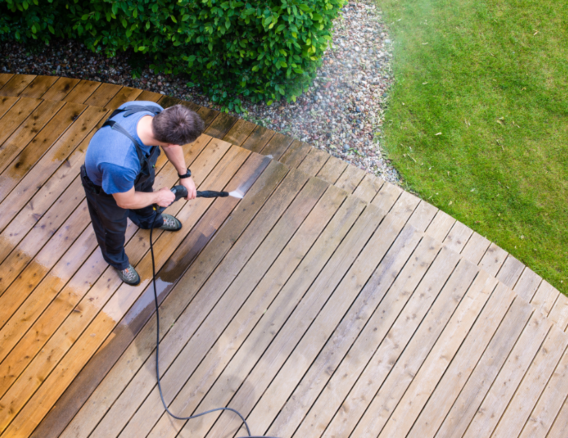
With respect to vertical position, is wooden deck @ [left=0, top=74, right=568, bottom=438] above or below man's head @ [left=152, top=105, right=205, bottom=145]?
below

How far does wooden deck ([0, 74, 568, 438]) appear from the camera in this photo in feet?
8.04

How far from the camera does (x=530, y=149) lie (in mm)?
3707

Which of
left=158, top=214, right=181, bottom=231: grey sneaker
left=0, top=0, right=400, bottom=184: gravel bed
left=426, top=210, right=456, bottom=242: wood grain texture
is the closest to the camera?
left=158, top=214, right=181, bottom=231: grey sneaker

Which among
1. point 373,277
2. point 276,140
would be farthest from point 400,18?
point 373,277

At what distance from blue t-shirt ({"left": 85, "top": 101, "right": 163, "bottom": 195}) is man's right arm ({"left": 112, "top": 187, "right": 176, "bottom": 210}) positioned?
0.06 meters

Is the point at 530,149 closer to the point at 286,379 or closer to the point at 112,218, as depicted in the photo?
the point at 286,379

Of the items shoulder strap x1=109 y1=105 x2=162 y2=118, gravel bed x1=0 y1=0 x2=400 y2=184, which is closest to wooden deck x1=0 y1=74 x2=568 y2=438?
gravel bed x1=0 y1=0 x2=400 y2=184

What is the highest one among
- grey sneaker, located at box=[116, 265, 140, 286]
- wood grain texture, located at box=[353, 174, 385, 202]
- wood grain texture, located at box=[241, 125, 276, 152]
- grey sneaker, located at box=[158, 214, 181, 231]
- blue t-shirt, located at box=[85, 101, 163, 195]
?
blue t-shirt, located at box=[85, 101, 163, 195]

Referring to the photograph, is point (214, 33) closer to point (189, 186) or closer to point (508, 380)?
point (189, 186)

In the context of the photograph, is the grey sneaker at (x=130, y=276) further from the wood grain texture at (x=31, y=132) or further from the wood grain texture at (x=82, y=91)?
the wood grain texture at (x=82, y=91)

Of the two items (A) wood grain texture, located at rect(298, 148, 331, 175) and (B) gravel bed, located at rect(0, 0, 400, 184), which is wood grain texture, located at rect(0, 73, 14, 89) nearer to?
(B) gravel bed, located at rect(0, 0, 400, 184)

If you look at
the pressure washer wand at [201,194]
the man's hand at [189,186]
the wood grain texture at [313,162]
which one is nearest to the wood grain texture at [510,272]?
the wood grain texture at [313,162]

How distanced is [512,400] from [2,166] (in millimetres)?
4297

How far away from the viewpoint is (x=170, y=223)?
281 cm
